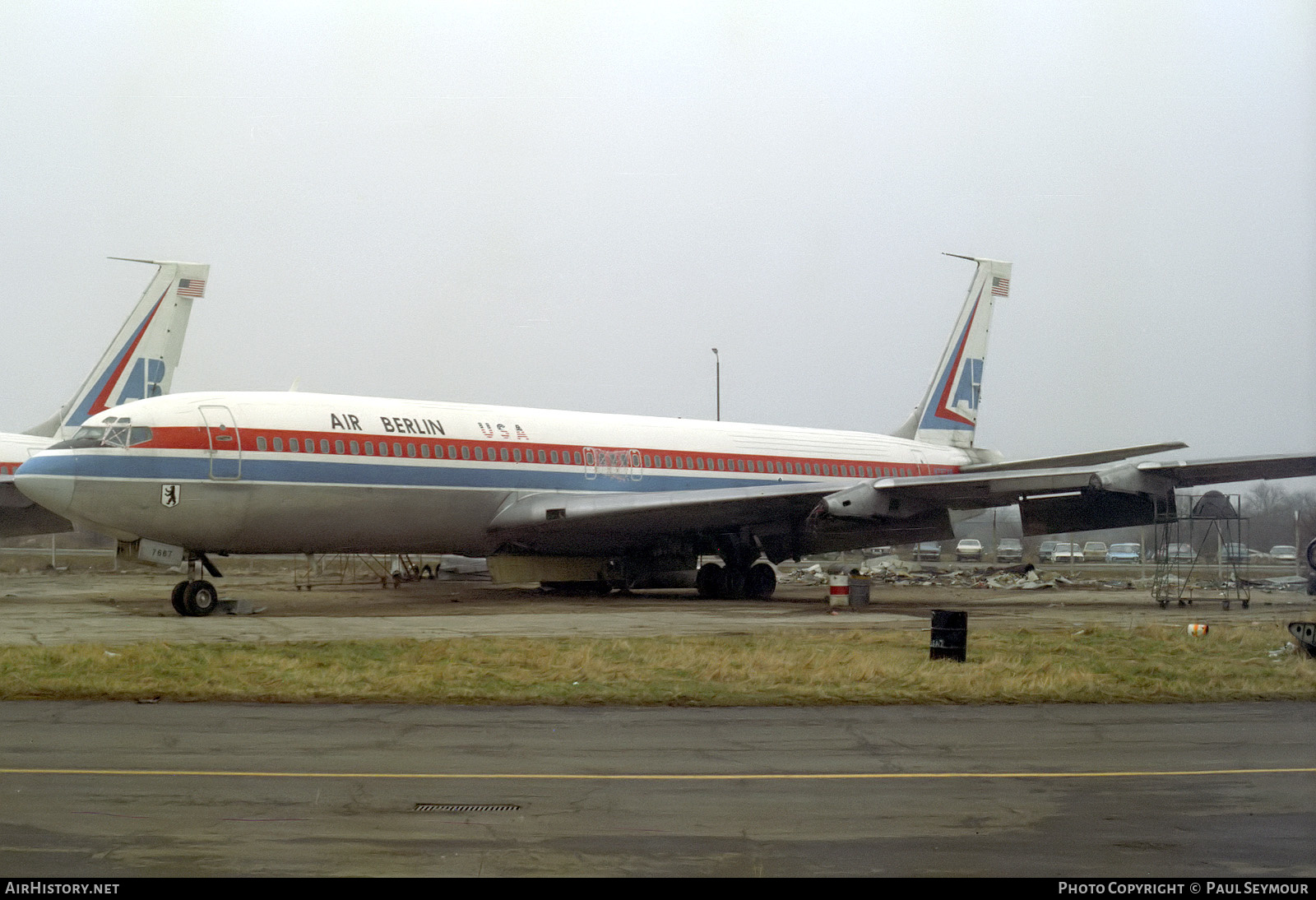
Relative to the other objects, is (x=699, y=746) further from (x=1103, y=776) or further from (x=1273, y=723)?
(x=1273, y=723)

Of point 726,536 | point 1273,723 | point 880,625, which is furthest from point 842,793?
point 726,536

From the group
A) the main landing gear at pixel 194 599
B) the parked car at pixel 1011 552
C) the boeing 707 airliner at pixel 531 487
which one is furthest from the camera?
the parked car at pixel 1011 552

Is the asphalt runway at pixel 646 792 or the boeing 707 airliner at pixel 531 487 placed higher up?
the boeing 707 airliner at pixel 531 487

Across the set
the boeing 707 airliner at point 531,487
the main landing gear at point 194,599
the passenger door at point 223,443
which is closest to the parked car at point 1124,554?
the boeing 707 airliner at point 531,487

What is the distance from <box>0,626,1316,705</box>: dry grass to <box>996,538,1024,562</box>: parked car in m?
46.0

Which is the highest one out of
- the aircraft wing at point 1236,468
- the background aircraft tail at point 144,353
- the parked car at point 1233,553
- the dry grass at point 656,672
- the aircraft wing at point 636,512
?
the background aircraft tail at point 144,353

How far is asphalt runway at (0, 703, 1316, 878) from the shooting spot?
579 centimetres

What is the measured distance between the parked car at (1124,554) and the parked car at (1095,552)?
899mm

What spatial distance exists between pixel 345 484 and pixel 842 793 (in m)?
16.5

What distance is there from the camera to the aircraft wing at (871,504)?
2362 centimetres

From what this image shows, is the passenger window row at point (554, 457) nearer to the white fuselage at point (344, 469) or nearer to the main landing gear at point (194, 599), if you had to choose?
the white fuselage at point (344, 469)

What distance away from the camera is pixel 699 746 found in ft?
29.9

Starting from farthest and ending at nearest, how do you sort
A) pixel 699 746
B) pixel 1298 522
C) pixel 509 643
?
pixel 1298 522, pixel 509 643, pixel 699 746

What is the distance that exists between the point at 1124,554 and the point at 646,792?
6627cm
